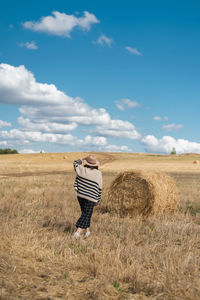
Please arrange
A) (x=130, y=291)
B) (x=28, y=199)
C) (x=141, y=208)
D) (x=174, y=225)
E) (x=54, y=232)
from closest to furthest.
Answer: (x=130, y=291) < (x=54, y=232) < (x=174, y=225) < (x=141, y=208) < (x=28, y=199)

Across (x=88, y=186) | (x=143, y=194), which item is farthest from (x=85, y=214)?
(x=143, y=194)

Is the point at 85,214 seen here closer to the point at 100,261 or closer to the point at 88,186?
the point at 88,186

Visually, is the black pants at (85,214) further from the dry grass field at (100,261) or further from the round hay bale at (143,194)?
the round hay bale at (143,194)

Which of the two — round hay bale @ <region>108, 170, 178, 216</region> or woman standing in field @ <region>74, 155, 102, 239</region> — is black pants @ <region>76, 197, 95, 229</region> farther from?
round hay bale @ <region>108, 170, 178, 216</region>

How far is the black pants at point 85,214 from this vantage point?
7.59 m

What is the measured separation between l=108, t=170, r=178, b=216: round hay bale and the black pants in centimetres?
318

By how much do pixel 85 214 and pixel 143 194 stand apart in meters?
3.46

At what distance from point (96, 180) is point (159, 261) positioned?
2830 mm

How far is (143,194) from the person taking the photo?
10766mm

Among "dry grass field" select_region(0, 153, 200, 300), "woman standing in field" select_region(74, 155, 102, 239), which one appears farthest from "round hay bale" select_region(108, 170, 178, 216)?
"woman standing in field" select_region(74, 155, 102, 239)

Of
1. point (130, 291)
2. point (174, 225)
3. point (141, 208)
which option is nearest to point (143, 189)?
point (141, 208)

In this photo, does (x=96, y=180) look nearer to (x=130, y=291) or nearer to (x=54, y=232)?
(x=54, y=232)

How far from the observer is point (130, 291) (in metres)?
4.70

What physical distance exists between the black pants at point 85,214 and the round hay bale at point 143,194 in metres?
3.18
